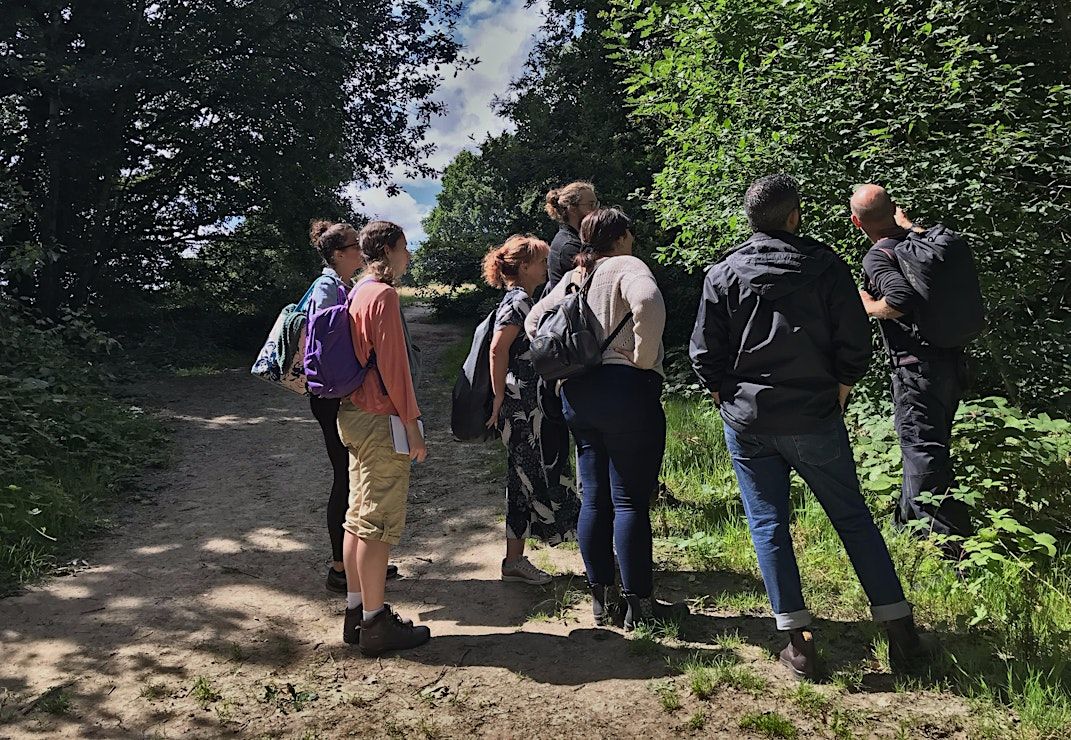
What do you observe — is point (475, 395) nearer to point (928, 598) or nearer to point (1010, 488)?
point (928, 598)

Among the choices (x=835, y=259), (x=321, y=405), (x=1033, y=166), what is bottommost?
(x=321, y=405)

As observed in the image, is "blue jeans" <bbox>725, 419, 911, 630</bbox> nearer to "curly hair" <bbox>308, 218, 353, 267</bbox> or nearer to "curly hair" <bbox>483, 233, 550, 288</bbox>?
"curly hair" <bbox>483, 233, 550, 288</bbox>

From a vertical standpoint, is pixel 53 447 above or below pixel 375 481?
below

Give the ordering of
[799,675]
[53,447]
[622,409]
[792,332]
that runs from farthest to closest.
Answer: [53,447] < [622,409] < [799,675] < [792,332]

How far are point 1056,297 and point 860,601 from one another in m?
2.70

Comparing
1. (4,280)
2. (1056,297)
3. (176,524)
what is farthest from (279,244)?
(1056,297)

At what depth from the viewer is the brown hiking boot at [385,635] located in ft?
11.8

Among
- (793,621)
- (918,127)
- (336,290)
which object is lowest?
(793,621)

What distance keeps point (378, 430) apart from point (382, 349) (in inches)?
14.5

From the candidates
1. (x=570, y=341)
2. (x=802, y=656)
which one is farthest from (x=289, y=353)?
(x=802, y=656)

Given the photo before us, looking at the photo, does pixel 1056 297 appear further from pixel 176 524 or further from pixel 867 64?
pixel 176 524

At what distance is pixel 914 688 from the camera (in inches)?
120

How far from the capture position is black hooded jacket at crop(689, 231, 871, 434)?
119 inches

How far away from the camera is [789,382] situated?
10.0 feet
